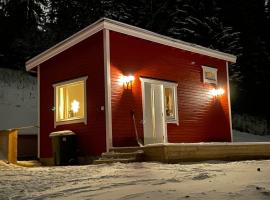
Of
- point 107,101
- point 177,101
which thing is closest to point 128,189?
point 107,101

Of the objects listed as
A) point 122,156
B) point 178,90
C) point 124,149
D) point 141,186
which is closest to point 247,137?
point 178,90

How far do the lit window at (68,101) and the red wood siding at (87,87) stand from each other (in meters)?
0.22

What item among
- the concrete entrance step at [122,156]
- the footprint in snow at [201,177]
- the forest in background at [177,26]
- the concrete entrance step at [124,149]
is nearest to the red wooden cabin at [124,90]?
the concrete entrance step at [124,149]

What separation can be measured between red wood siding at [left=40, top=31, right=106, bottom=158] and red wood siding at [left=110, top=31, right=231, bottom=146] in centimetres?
43

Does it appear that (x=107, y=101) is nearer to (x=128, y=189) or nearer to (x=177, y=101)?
(x=177, y=101)

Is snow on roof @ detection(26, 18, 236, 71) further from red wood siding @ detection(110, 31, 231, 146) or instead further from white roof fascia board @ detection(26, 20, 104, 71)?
red wood siding @ detection(110, 31, 231, 146)

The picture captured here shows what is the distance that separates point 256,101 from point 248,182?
2459 cm

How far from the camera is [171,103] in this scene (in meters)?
13.8

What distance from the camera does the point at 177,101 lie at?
13.8 m

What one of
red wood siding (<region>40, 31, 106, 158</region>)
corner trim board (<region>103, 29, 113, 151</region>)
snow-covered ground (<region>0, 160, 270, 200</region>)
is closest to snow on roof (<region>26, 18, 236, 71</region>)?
red wood siding (<region>40, 31, 106, 158</region>)

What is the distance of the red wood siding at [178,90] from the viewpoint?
474 inches

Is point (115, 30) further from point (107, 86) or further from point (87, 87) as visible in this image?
point (87, 87)

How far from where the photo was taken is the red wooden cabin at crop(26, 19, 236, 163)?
12.0 metres

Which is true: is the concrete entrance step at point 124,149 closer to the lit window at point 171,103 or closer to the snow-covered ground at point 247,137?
the lit window at point 171,103
